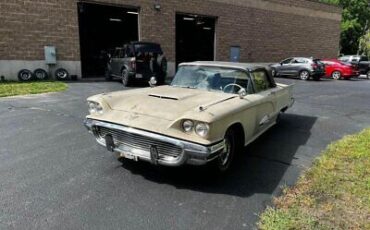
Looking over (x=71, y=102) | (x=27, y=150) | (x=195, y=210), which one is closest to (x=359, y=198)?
(x=195, y=210)

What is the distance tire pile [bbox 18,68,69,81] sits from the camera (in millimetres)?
13977

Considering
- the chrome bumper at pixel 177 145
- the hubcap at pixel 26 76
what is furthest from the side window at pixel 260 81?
the hubcap at pixel 26 76

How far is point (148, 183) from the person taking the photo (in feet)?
13.2

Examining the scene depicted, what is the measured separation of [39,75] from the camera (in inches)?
565

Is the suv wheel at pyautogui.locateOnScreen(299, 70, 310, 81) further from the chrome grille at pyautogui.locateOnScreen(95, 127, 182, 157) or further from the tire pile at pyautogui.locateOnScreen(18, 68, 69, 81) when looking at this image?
the chrome grille at pyautogui.locateOnScreen(95, 127, 182, 157)

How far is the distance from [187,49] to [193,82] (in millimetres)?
19960

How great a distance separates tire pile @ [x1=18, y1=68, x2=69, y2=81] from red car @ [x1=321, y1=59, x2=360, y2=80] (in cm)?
1771

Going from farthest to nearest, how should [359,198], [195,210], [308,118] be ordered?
[308,118] < [359,198] < [195,210]

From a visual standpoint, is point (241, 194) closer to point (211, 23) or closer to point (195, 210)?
point (195, 210)

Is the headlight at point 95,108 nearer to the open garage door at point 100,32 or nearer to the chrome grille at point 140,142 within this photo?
the chrome grille at point 140,142

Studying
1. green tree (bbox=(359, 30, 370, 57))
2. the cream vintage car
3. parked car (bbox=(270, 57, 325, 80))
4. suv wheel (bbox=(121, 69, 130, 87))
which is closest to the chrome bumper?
the cream vintage car

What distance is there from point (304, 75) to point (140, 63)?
1216 centimetres

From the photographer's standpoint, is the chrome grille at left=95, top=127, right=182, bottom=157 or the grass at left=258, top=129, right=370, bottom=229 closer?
the grass at left=258, top=129, right=370, bottom=229

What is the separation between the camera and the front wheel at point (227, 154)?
4242 mm
